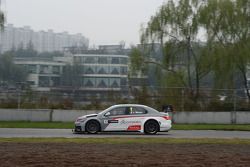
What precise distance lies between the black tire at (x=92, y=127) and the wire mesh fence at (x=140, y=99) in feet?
44.0

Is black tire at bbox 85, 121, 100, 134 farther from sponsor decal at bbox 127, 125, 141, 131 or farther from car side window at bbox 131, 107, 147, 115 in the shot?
car side window at bbox 131, 107, 147, 115

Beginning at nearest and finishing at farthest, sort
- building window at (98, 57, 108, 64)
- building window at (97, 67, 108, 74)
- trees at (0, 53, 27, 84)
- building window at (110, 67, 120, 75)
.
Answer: trees at (0, 53, 27, 84) → building window at (110, 67, 120, 75) → building window at (97, 67, 108, 74) → building window at (98, 57, 108, 64)

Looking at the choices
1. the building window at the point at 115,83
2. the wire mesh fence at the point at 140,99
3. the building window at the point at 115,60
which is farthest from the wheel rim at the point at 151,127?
the building window at the point at 115,60

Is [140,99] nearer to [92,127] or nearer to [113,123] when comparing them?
[113,123]

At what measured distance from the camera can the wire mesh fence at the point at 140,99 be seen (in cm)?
3756

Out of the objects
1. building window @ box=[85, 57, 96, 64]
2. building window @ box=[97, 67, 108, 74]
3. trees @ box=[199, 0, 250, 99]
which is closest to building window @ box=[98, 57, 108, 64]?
building window @ box=[85, 57, 96, 64]

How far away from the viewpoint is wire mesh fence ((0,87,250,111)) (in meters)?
37.6

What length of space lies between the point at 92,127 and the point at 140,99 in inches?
552

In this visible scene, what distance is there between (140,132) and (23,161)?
13082 mm

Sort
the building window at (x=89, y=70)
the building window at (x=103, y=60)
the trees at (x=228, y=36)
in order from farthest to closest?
the building window at (x=103, y=60), the building window at (x=89, y=70), the trees at (x=228, y=36)

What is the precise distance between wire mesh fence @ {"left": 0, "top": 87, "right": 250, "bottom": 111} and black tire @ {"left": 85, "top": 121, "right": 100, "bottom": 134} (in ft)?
44.0

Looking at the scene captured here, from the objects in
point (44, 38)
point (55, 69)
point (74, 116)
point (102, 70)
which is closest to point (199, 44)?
point (74, 116)

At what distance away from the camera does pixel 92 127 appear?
79.0 ft

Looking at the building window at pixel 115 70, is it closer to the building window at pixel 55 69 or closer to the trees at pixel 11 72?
the building window at pixel 55 69
